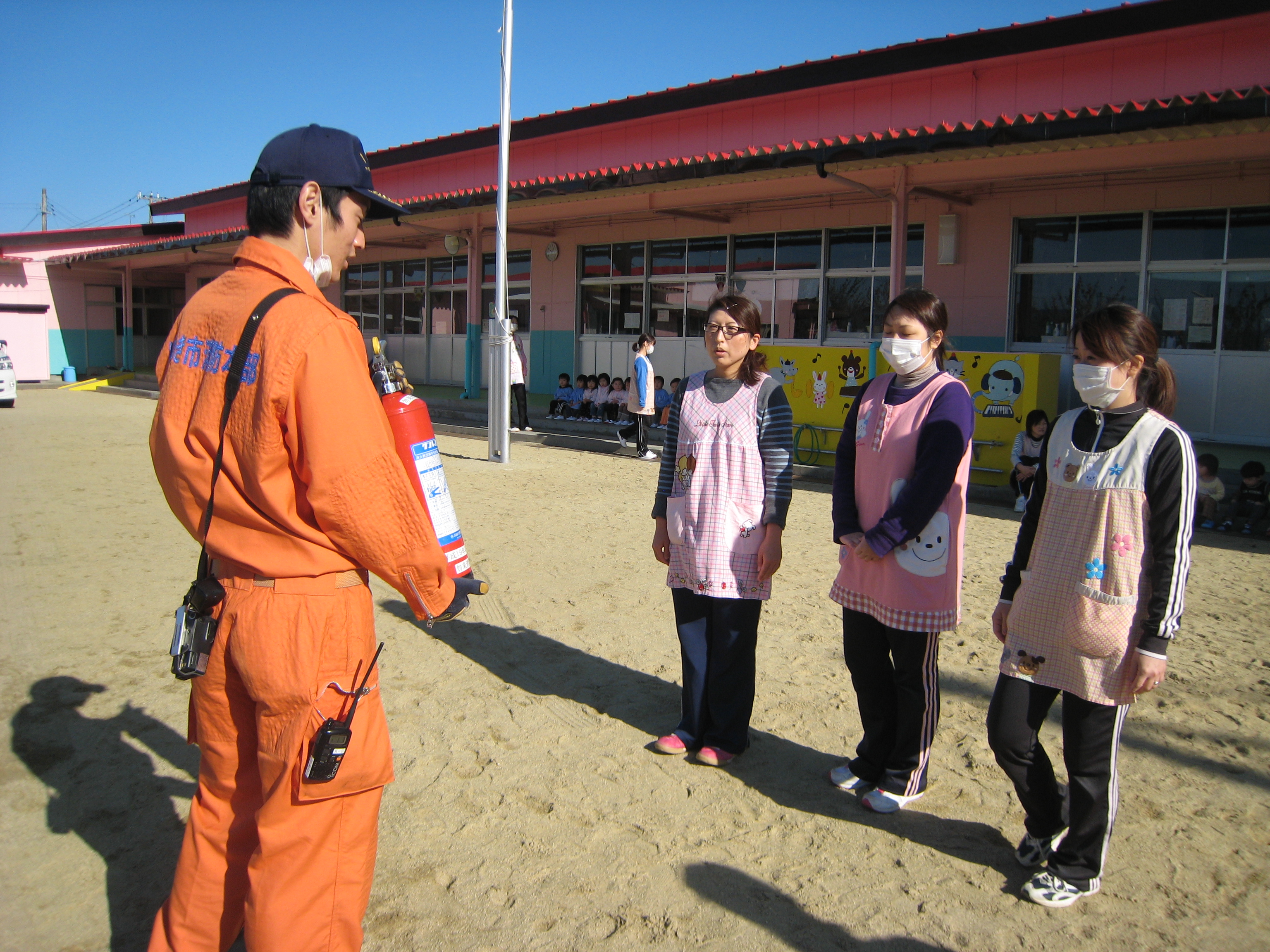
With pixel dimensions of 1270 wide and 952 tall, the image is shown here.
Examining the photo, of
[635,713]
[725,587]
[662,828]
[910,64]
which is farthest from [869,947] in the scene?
[910,64]

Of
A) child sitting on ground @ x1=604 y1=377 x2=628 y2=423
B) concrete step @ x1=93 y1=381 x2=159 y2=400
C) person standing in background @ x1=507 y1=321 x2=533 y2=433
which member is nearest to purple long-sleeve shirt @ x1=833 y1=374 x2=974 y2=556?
person standing in background @ x1=507 y1=321 x2=533 y2=433

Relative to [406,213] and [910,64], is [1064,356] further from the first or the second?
[406,213]

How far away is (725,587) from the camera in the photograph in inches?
129

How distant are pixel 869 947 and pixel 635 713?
165 cm

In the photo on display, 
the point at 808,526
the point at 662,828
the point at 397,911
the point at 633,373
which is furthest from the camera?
the point at 633,373

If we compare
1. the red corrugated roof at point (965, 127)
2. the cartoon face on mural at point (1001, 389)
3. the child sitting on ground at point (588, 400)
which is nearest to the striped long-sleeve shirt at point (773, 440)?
the red corrugated roof at point (965, 127)

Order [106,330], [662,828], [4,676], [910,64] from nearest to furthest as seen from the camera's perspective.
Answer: [662,828] < [4,676] < [910,64] < [106,330]

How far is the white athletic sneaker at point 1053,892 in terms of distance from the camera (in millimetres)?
2600

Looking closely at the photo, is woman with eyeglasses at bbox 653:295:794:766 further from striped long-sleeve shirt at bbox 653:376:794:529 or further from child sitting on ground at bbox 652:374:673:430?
child sitting on ground at bbox 652:374:673:430

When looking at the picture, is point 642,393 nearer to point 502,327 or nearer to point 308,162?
point 502,327

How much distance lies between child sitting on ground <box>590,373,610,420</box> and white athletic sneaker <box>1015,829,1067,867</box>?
12201mm

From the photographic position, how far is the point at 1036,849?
2.78 metres

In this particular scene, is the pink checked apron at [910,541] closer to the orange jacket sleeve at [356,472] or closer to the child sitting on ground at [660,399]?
the orange jacket sleeve at [356,472]

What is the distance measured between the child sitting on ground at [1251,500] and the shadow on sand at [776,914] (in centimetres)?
737
